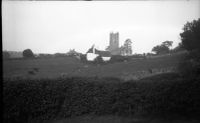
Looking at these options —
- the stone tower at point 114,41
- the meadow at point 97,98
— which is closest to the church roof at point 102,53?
the stone tower at point 114,41

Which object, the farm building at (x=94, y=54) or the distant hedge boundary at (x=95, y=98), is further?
the farm building at (x=94, y=54)

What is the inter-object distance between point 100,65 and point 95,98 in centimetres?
198

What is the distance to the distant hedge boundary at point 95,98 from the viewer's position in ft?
24.8

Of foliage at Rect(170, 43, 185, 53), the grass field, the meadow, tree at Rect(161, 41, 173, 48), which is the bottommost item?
the meadow

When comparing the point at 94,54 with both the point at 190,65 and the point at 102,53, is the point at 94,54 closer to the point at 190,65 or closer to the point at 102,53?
the point at 102,53

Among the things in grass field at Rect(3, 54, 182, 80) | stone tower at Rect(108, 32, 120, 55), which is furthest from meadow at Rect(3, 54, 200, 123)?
stone tower at Rect(108, 32, 120, 55)

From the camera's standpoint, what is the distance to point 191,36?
8.78 meters

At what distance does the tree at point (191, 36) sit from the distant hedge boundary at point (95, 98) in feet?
6.30

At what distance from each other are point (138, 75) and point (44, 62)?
5221 millimetres

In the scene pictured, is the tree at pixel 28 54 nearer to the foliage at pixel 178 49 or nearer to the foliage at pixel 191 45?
the foliage at pixel 178 49

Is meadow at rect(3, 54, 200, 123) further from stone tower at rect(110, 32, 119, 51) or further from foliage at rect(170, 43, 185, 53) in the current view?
stone tower at rect(110, 32, 119, 51)

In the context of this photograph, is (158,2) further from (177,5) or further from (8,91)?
(8,91)

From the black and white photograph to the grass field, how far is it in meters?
0.05

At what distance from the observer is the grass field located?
27.9ft
